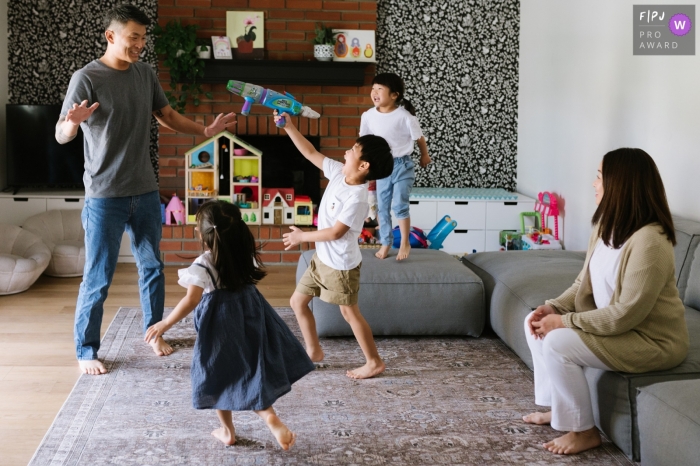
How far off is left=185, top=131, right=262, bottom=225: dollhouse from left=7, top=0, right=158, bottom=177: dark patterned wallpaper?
106cm

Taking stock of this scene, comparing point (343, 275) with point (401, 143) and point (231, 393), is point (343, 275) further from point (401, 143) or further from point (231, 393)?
point (401, 143)

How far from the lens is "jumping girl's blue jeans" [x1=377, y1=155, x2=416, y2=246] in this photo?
4.35m

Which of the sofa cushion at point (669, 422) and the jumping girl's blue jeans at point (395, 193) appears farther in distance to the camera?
the jumping girl's blue jeans at point (395, 193)

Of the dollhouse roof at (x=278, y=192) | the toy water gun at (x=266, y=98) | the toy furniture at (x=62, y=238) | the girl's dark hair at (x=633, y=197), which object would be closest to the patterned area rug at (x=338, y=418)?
the girl's dark hair at (x=633, y=197)

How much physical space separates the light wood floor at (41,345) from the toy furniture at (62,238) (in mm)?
79

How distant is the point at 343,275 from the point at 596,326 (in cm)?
110

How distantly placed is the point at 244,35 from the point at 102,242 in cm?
290

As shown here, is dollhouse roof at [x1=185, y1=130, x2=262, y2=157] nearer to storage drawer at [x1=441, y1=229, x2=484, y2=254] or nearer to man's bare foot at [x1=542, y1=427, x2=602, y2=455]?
storage drawer at [x1=441, y1=229, x2=484, y2=254]

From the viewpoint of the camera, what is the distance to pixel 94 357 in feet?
11.2

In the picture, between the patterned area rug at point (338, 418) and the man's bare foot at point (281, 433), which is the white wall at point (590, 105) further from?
the man's bare foot at point (281, 433)

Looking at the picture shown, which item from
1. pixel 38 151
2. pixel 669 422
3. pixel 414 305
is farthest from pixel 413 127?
pixel 38 151

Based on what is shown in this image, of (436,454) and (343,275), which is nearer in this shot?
(436,454)

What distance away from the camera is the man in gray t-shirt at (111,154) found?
324 cm

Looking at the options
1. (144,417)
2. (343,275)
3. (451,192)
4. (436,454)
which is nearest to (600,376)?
(436,454)
